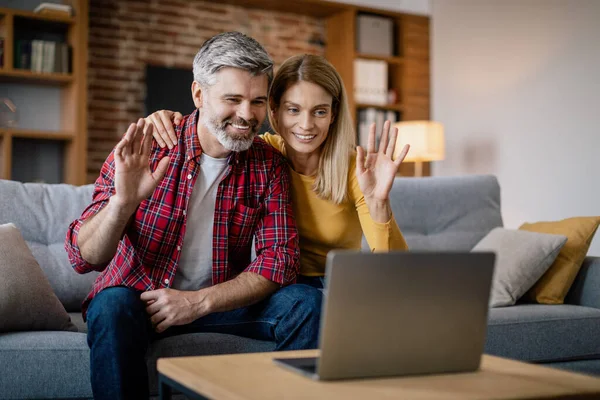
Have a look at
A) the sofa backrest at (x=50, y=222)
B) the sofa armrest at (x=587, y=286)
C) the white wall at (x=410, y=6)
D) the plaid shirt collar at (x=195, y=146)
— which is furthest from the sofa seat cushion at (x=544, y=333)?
the white wall at (x=410, y=6)

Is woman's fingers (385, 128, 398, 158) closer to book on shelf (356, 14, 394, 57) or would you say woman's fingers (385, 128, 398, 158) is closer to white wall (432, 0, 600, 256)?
white wall (432, 0, 600, 256)

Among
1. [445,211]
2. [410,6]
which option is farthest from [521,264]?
[410,6]

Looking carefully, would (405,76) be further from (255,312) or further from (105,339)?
(105,339)

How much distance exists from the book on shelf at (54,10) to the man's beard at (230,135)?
3089 mm

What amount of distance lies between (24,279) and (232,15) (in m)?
4.07

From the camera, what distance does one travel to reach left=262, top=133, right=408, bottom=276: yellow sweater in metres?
2.21

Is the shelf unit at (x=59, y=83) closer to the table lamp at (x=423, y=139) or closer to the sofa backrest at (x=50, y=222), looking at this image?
the table lamp at (x=423, y=139)

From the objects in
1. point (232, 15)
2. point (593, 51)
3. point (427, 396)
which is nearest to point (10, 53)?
point (232, 15)

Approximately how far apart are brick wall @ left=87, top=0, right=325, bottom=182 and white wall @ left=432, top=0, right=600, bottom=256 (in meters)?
1.71

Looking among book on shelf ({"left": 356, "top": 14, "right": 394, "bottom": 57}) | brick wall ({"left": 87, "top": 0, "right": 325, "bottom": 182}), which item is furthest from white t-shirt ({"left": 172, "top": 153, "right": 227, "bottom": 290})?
book on shelf ({"left": 356, "top": 14, "right": 394, "bottom": 57})

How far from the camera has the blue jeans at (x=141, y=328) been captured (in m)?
1.67

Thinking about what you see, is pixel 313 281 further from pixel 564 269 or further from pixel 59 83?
pixel 59 83

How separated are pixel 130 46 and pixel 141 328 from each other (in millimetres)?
3900

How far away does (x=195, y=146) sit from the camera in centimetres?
208
